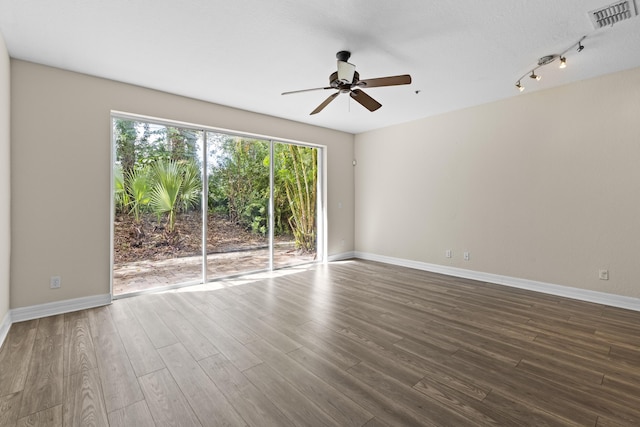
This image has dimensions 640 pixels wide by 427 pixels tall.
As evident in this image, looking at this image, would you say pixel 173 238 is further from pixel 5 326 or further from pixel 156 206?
pixel 5 326

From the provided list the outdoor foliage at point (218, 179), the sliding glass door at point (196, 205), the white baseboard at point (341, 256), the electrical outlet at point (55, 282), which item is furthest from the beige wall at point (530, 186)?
the electrical outlet at point (55, 282)

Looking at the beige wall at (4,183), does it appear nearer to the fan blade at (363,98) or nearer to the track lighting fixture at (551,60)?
the fan blade at (363,98)

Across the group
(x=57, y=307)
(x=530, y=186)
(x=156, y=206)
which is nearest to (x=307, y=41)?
(x=156, y=206)

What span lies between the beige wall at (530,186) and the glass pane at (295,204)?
156cm

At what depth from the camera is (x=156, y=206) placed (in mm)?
3961

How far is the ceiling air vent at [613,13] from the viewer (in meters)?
2.20

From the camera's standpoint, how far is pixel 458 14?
2.34 m

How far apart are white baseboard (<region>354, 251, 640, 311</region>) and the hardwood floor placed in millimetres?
200

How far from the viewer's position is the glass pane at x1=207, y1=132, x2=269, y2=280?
4.46 meters

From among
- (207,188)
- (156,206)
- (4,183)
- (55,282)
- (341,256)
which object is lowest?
(341,256)

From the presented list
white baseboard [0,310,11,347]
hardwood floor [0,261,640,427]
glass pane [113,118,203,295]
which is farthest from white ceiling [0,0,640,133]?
hardwood floor [0,261,640,427]

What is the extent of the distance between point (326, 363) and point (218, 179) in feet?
10.8

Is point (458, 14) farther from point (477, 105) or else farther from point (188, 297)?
point (188, 297)

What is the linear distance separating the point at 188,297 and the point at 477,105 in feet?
16.6
